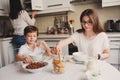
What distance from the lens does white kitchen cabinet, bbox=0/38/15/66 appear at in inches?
113

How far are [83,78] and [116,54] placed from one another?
158 cm

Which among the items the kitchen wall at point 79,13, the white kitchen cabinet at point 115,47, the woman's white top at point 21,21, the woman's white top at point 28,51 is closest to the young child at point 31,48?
the woman's white top at point 28,51

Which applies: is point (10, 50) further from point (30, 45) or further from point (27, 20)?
point (30, 45)

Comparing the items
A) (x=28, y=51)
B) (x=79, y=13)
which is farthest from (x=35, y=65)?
(x=79, y=13)

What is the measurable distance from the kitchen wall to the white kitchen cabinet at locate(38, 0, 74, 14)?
0.64 ft

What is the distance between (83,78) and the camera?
3.55ft

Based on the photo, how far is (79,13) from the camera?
10.3 feet

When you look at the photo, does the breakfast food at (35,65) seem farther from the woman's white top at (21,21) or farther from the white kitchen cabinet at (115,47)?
the woman's white top at (21,21)

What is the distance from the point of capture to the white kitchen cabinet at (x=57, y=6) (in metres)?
2.90

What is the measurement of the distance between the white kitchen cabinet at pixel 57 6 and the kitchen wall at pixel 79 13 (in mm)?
194

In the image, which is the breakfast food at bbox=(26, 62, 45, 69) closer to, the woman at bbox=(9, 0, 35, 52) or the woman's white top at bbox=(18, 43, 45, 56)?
the woman's white top at bbox=(18, 43, 45, 56)

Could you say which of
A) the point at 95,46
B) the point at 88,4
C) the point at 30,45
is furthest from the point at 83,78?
the point at 88,4

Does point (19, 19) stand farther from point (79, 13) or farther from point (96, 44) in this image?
point (96, 44)

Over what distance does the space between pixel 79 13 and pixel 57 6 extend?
0.46 m
